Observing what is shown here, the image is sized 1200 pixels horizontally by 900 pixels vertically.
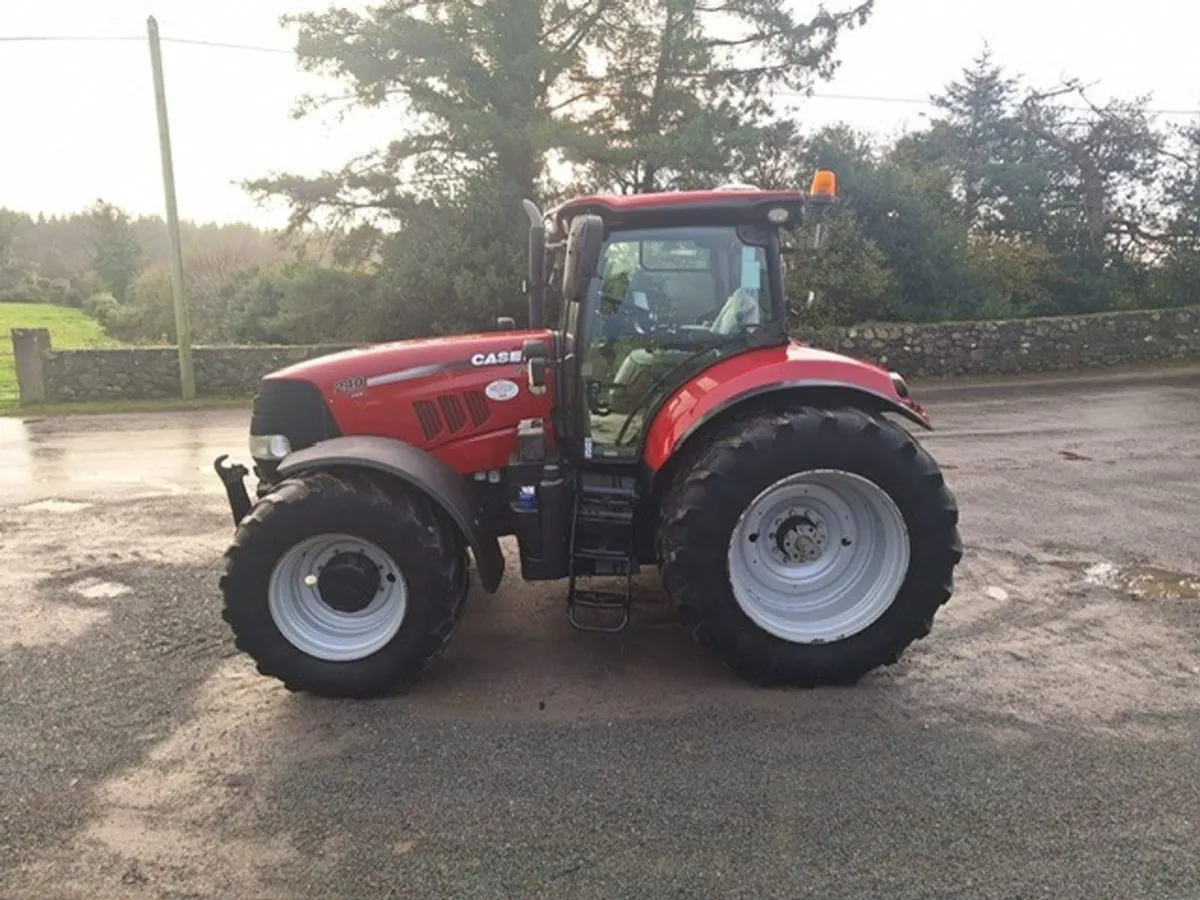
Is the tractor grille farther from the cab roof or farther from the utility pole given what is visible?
the utility pole

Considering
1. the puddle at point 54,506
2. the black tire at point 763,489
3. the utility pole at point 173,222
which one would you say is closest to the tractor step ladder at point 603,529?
the black tire at point 763,489

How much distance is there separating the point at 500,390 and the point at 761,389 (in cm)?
131

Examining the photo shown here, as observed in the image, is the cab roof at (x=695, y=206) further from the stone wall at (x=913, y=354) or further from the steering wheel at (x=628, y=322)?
the stone wall at (x=913, y=354)

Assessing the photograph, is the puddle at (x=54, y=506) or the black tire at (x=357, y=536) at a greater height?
the black tire at (x=357, y=536)

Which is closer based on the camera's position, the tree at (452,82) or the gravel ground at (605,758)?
the gravel ground at (605,758)

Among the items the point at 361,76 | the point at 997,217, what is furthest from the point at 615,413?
the point at 997,217

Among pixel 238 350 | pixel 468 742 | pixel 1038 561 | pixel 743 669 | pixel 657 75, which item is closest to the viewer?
pixel 468 742

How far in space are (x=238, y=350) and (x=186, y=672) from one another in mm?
11855

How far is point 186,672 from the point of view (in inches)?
167

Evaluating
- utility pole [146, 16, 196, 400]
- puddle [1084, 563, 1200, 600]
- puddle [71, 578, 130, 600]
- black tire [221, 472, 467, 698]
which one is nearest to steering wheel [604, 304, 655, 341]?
black tire [221, 472, 467, 698]

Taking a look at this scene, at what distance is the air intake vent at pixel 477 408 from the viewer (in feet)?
14.6

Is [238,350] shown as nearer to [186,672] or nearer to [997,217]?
[186,672]

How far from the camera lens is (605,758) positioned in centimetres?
346

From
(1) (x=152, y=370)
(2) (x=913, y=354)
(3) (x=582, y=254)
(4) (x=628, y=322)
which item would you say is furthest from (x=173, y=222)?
(3) (x=582, y=254)
